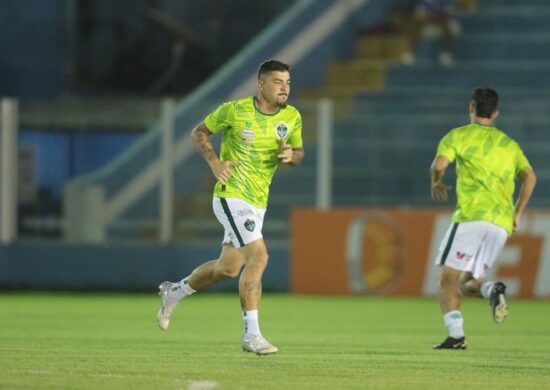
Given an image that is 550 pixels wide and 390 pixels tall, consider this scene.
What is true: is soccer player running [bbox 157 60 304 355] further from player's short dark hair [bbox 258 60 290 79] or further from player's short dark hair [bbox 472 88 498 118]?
player's short dark hair [bbox 472 88 498 118]

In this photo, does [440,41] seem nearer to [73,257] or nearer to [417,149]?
[417,149]

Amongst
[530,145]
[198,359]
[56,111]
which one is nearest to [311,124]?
[530,145]

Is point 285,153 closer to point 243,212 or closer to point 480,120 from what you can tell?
point 243,212

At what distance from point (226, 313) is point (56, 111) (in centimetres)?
920

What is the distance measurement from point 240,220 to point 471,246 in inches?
77.9

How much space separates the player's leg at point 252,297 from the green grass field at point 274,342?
0.30ft

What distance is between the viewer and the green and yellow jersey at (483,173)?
1229 centimetres

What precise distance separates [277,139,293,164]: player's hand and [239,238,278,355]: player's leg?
1.97ft

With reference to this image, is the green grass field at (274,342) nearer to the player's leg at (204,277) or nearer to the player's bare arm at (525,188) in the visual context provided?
the player's leg at (204,277)

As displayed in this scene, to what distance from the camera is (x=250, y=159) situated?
11422 mm

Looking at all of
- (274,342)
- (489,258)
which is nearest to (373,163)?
(274,342)

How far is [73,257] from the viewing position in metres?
20.9

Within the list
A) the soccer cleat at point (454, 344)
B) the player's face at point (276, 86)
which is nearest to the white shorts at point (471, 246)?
the soccer cleat at point (454, 344)

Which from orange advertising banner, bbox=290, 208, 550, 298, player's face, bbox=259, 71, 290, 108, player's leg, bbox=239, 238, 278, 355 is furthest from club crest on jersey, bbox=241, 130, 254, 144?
orange advertising banner, bbox=290, 208, 550, 298
